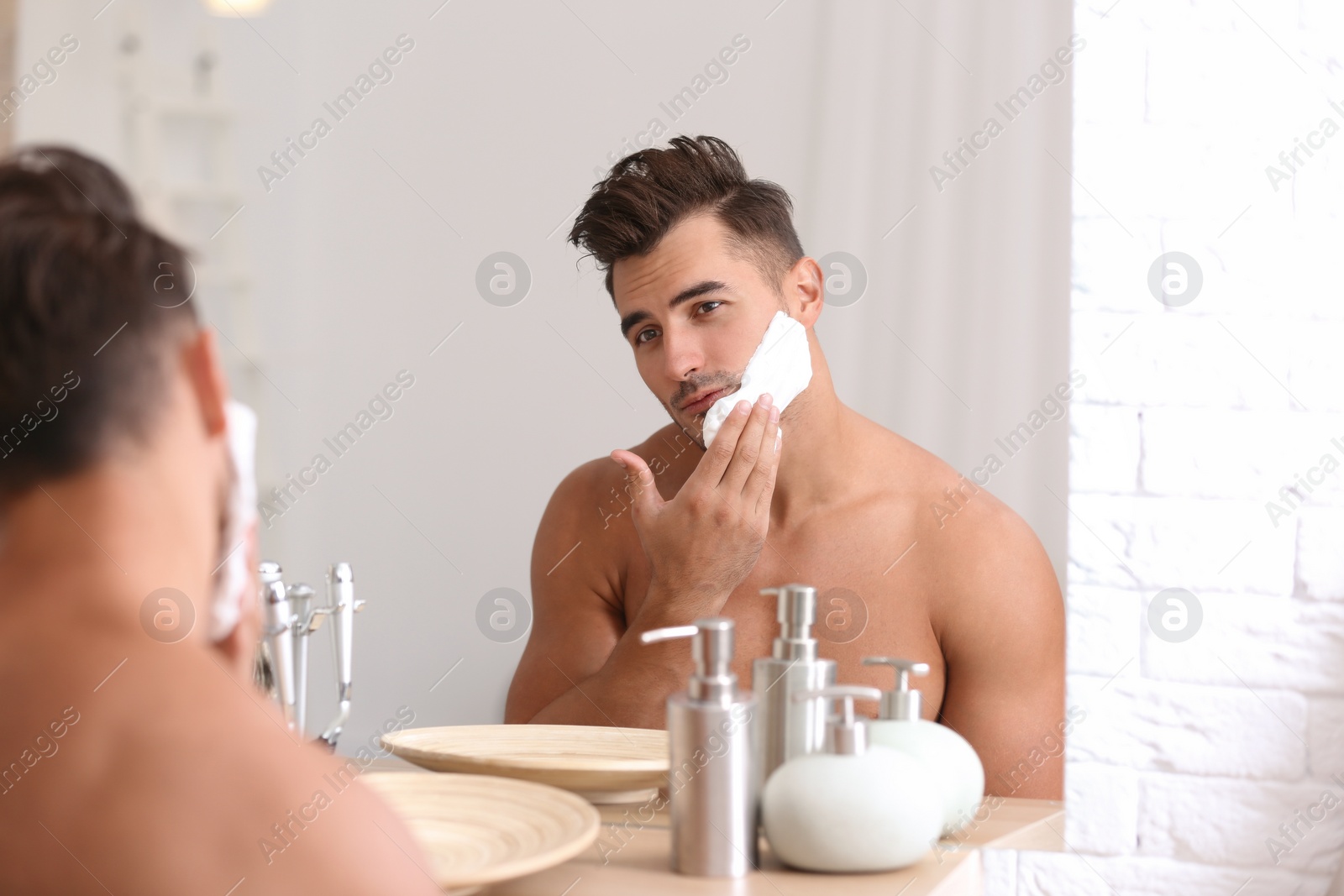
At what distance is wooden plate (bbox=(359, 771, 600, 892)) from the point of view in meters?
0.51

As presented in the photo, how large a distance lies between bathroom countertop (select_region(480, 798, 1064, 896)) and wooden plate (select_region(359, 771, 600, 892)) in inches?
0.9

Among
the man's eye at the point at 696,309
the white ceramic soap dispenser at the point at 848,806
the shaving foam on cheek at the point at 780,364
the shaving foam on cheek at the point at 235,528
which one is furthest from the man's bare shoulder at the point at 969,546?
the shaving foam on cheek at the point at 235,528

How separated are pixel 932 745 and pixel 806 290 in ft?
2.07

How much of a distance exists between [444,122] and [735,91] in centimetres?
34

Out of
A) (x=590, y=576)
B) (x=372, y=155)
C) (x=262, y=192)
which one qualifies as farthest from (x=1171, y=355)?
(x=262, y=192)

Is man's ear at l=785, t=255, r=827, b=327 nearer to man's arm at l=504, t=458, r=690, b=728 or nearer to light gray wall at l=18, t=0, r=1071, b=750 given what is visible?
light gray wall at l=18, t=0, r=1071, b=750

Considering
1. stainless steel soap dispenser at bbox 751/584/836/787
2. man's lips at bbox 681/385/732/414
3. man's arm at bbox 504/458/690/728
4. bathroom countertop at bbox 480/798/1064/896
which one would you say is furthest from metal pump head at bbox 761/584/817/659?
man's lips at bbox 681/385/732/414

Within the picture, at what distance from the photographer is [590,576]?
1223 mm

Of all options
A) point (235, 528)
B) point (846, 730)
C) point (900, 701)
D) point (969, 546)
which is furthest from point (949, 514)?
point (235, 528)

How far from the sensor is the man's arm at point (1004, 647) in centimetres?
98

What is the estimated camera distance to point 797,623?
62cm

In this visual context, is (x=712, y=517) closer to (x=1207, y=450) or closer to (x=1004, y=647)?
(x=1004, y=647)

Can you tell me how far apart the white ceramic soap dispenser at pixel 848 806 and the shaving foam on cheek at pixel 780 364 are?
0.62 metres

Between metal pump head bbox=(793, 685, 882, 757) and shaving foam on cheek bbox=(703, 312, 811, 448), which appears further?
shaving foam on cheek bbox=(703, 312, 811, 448)
